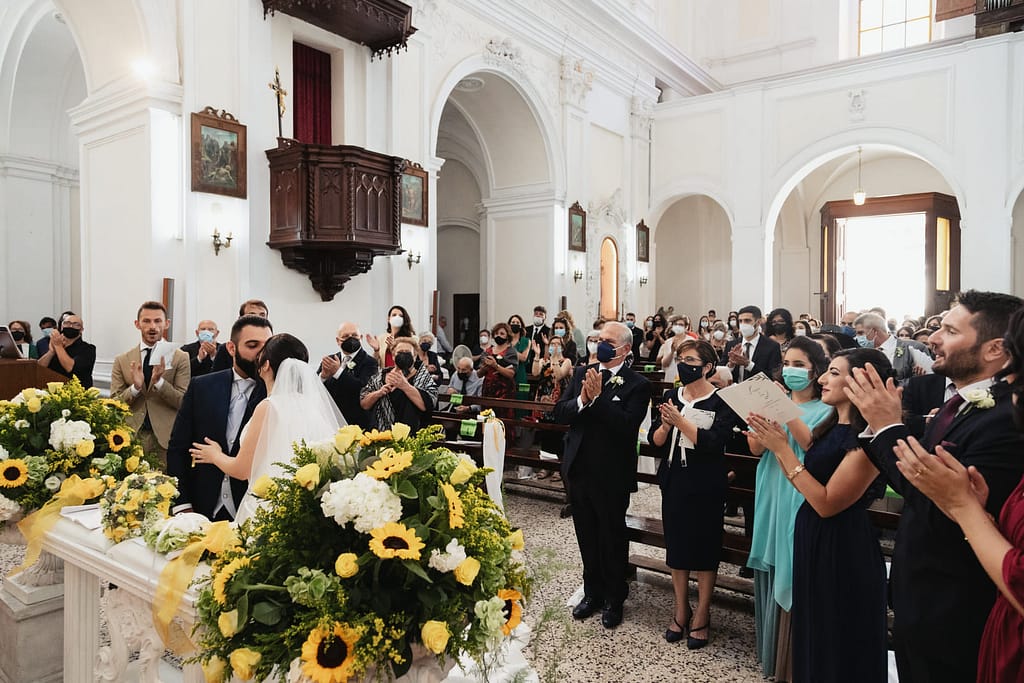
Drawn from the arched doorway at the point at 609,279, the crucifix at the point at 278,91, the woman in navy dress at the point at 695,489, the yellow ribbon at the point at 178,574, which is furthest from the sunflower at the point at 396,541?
the arched doorway at the point at 609,279

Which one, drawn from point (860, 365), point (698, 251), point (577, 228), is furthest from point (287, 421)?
point (698, 251)

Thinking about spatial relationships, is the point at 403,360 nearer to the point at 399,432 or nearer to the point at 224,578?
the point at 399,432

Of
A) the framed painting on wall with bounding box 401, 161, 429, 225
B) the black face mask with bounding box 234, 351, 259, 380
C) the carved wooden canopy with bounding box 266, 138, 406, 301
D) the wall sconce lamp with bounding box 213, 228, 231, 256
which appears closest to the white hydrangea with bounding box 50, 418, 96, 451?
the black face mask with bounding box 234, 351, 259, 380

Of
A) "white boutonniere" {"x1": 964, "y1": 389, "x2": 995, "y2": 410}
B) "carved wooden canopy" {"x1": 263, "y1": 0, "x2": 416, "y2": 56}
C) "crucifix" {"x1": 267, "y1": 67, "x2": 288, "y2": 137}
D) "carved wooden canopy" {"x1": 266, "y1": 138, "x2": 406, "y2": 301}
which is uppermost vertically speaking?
"carved wooden canopy" {"x1": 263, "y1": 0, "x2": 416, "y2": 56}

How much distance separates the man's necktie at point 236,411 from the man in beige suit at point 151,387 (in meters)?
1.79

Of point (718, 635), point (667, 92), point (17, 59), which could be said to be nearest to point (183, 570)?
point (718, 635)

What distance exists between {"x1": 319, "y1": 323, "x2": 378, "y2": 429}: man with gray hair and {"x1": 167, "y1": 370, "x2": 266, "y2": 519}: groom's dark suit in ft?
4.03

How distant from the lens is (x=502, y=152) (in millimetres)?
14203

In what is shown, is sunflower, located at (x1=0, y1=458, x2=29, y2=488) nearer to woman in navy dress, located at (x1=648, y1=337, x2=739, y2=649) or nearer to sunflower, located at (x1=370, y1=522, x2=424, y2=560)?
sunflower, located at (x1=370, y1=522, x2=424, y2=560)

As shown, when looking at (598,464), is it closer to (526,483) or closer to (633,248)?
(526,483)

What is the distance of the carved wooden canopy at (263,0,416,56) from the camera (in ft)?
27.0

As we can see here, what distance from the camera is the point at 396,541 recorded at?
1523 millimetres

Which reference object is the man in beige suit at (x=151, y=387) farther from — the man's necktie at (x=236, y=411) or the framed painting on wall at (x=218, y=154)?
the framed painting on wall at (x=218, y=154)

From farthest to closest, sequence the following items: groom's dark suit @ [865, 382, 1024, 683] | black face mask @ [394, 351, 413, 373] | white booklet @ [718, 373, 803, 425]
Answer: black face mask @ [394, 351, 413, 373], white booklet @ [718, 373, 803, 425], groom's dark suit @ [865, 382, 1024, 683]
